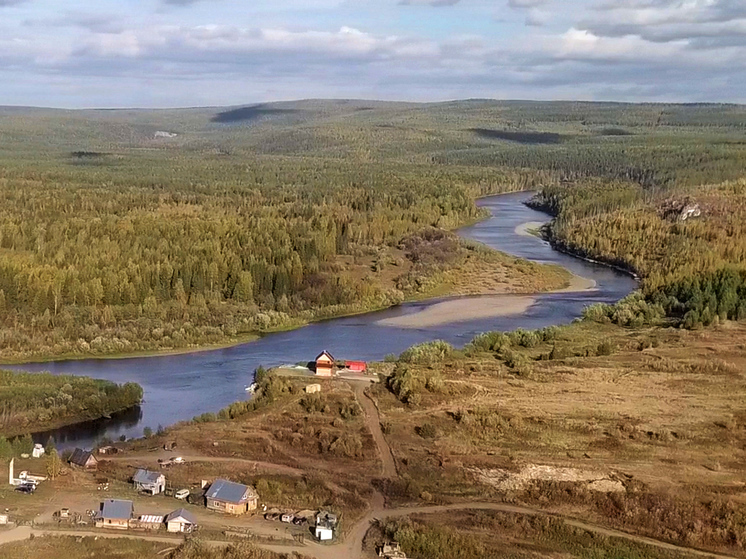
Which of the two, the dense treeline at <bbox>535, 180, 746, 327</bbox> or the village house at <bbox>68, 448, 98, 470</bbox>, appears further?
the dense treeline at <bbox>535, 180, 746, 327</bbox>

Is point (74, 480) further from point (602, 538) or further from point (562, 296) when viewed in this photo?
point (562, 296)

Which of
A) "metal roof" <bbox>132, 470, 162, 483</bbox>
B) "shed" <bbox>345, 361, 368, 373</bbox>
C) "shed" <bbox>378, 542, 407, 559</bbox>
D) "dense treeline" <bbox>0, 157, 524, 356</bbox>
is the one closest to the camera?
"shed" <bbox>378, 542, 407, 559</bbox>

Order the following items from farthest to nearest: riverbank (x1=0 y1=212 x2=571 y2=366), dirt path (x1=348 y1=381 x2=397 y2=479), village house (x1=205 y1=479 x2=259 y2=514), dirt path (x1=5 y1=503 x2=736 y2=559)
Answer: riverbank (x1=0 y1=212 x2=571 y2=366) < dirt path (x1=348 y1=381 x2=397 y2=479) < village house (x1=205 y1=479 x2=259 y2=514) < dirt path (x1=5 y1=503 x2=736 y2=559)

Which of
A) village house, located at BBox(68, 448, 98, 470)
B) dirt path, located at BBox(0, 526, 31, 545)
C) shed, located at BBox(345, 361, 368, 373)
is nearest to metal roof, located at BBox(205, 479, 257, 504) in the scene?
dirt path, located at BBox(0, 526, 31, 545)

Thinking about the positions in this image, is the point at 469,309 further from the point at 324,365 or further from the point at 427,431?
A: the point at 427,431

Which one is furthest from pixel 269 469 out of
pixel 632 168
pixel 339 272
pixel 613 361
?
pixel 632 168

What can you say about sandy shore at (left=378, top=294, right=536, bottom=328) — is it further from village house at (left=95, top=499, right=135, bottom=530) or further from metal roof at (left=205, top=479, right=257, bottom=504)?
village house at (left=95, top=499, right=135, bottom=530)

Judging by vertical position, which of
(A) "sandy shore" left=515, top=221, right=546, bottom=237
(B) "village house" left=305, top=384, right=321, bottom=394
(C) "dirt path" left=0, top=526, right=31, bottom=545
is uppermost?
(C) "dirt path" left=0, top=526, right=31, bottom=545
